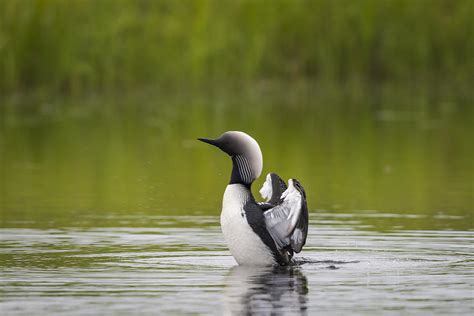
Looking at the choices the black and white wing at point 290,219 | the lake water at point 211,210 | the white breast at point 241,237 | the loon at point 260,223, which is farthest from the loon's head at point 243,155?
the lake water at point 211,210

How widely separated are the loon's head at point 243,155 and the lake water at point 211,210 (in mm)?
655

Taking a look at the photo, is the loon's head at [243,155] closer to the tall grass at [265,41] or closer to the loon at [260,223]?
the loon at [260,223]

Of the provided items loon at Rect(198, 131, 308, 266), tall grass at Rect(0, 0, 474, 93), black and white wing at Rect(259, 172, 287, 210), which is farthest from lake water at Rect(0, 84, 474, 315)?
tall grass at Rect(0, 0, 474, 93)

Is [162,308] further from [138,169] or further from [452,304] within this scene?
[138,169]

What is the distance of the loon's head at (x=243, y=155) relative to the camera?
995 centimetres

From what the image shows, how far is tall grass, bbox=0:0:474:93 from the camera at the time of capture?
3012 cm

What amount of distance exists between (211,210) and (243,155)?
3630mm

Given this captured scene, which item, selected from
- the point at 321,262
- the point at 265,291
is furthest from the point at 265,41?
the point at 265,291

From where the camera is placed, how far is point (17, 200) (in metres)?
14.4

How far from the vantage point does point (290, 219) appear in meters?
9.61

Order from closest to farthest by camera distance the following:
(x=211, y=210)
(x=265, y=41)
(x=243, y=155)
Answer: (x=243, y=155) → (x=211, y=210) → (x=265, y=41)

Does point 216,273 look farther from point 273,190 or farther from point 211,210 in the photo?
point 211,210

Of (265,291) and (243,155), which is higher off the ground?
(243,155)

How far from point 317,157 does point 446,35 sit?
13.8 m
